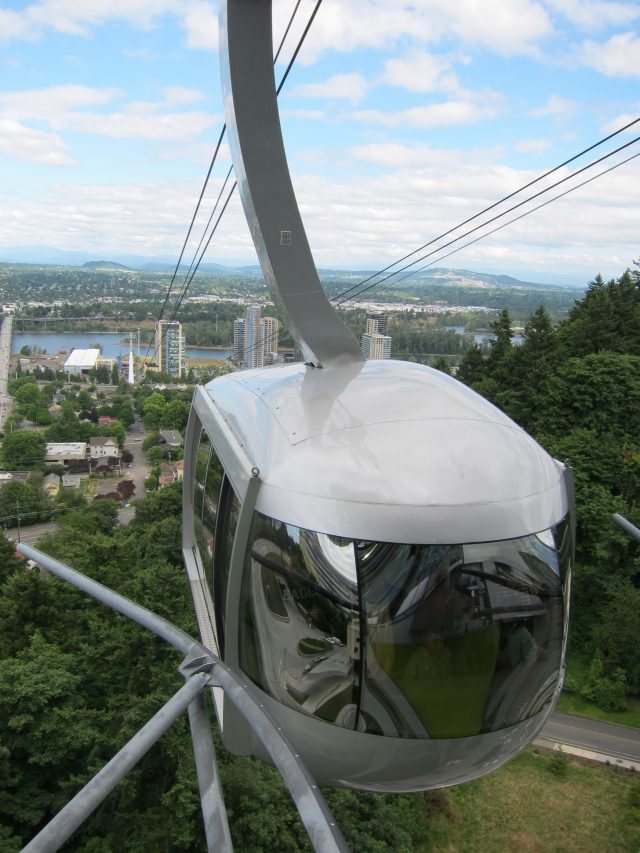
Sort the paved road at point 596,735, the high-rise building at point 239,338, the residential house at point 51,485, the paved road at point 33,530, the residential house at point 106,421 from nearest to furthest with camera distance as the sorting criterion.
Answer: the paved road at point 596,735 → the high-rise building at point 239,338 → the paved road at point 33,530 → the residential house at point 51,485 → the residential house at point 106,421

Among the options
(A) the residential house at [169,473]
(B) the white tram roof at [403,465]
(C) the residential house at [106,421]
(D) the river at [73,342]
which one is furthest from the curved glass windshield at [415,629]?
(D) the river at [73,342]

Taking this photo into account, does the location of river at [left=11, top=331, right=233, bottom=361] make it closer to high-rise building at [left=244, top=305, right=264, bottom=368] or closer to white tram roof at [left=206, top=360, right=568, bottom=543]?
high-rise building at [left=244, top=305, right=264, bottom=368]

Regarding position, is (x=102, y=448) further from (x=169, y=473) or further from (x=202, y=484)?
(x=202, y=484)

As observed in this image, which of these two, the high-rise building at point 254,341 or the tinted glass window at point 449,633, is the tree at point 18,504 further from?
the tinted glass window at point 449,633

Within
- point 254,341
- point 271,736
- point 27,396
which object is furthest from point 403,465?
point 27,396

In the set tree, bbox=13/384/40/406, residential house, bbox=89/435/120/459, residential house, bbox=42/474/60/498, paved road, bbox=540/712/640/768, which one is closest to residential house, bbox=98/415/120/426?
residential house, bbox=89/435/120/459

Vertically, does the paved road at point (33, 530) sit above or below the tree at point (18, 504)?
below

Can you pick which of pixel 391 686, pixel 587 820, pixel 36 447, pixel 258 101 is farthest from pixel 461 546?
pixel 36 447
